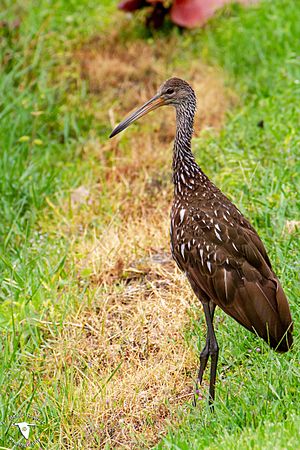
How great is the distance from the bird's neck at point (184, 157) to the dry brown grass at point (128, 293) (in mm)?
913

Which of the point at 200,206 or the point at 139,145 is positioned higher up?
the point at 200,206

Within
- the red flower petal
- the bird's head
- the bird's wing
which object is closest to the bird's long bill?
the bird's head

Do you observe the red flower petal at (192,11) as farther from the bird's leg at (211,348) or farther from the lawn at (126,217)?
the bird's leg at (211,348)

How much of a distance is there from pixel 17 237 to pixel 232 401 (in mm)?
2751

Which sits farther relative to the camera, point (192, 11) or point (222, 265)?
point (192, 11)

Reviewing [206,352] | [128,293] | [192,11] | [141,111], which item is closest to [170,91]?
[141,111]

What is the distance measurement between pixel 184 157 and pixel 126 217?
1.78 m

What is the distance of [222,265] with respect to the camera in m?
4.57

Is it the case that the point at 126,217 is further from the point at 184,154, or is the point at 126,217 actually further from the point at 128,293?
the point at 184,154

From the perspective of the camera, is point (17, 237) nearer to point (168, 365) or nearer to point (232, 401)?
point (168, 365)

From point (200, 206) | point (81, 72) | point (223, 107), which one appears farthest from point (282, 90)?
point (200, 206)

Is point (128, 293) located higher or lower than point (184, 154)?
lower

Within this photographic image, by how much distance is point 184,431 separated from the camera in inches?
174

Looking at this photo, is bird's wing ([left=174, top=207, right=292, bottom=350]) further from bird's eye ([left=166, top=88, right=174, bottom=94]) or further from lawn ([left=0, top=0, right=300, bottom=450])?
bird's eye ([left=166, top=88, right=174, bottom=94])
